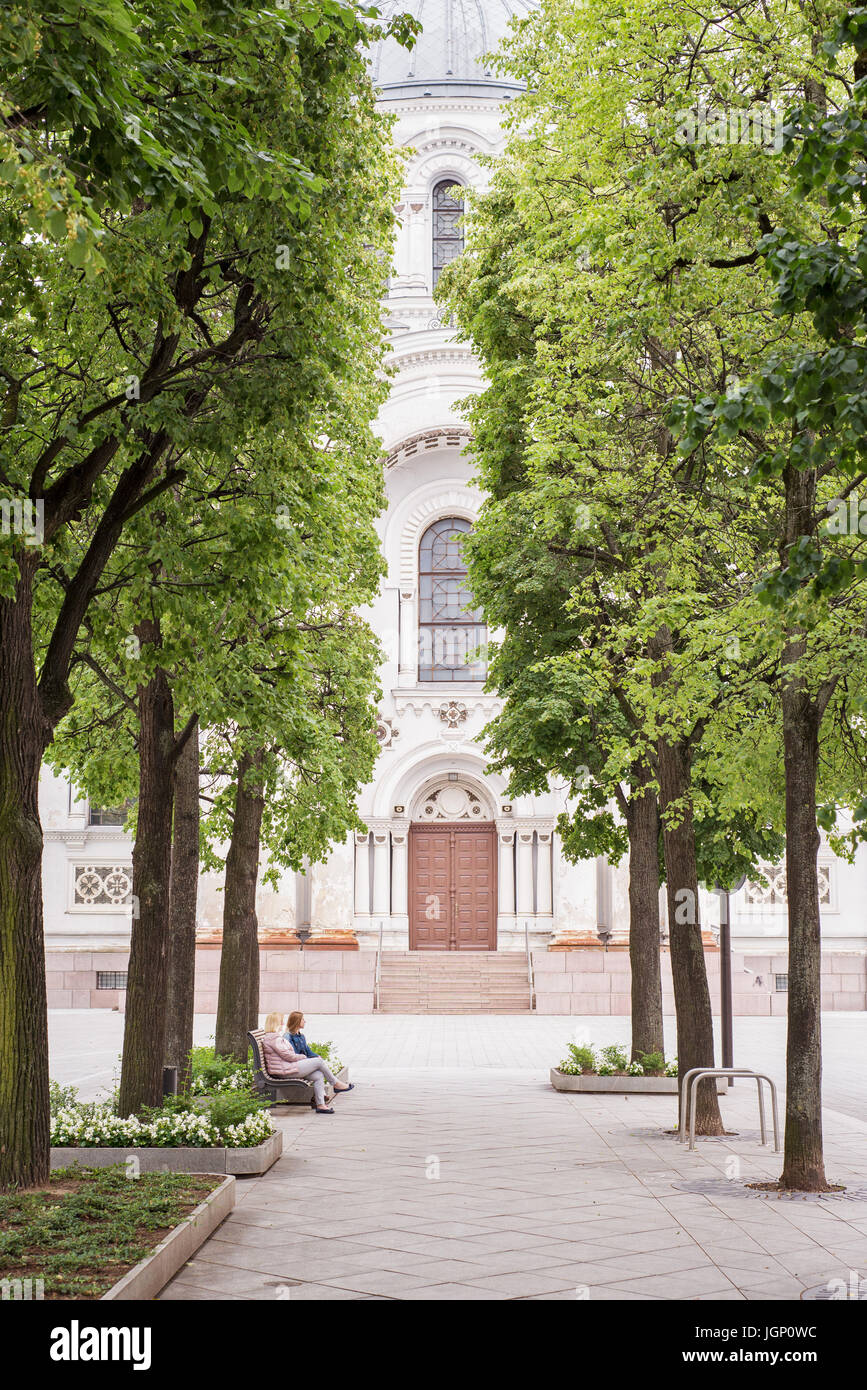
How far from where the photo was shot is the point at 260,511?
10711 millimetres

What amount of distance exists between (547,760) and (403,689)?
19.5 m

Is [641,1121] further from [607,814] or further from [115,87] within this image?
[115,87]

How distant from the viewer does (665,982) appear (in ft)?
109

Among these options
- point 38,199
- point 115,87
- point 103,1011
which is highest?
point 115,87

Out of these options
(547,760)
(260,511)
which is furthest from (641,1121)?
(260,511)

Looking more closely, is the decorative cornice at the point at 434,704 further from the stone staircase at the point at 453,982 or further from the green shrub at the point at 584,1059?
the green shrub at the point at 584,1059

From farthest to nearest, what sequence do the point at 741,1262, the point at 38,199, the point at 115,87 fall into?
the point at 741,1262 → the point at 115,87 → the point at 38,199

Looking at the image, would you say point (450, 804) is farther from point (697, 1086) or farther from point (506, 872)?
point (697, 1086)

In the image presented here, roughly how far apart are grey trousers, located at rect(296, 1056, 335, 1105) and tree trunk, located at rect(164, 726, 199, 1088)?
2275 millimetres

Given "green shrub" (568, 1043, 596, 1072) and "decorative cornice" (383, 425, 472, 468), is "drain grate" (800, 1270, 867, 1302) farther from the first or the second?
"decorative cornice" (383, 425, 472, 468)

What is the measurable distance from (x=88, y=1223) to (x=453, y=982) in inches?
1040

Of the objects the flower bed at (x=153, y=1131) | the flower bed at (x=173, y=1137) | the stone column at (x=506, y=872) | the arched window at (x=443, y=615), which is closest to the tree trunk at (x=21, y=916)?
the flower bed at (x=173, y=1137)

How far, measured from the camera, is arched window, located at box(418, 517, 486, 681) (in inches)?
1547

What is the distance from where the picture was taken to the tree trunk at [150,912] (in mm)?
12477
